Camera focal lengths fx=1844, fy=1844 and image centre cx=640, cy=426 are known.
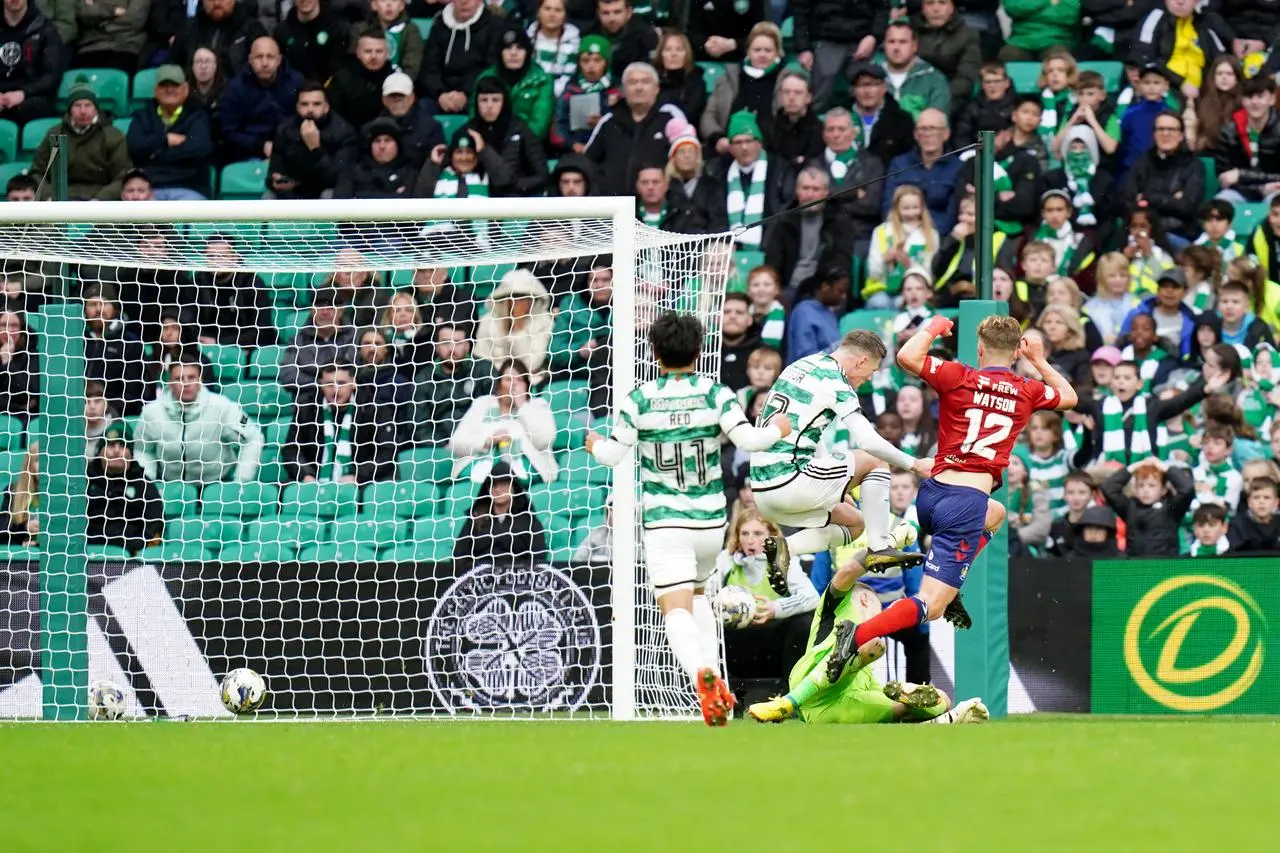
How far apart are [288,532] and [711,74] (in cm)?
595

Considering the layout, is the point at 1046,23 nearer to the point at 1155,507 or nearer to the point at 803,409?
the point at 1155,507

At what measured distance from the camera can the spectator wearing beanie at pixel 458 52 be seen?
16.3 meters

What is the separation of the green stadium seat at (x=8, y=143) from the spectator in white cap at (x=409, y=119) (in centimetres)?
352

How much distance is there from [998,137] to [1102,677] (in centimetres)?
503

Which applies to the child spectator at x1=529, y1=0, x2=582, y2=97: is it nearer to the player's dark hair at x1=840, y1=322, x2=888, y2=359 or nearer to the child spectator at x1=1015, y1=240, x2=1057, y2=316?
the child spectator at x1=1015, y1=240, x2=1057, y2=316

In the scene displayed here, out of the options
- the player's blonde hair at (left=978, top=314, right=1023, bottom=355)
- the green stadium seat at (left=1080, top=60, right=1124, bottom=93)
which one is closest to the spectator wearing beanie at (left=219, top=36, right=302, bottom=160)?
the green stadium seat at (left=1080, top=60, right=1124, bottom=93)

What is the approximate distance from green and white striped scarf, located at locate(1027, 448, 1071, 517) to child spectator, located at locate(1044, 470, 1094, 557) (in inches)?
6.8

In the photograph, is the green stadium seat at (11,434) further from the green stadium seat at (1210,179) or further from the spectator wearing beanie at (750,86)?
the green stadium seat at (1210,179)

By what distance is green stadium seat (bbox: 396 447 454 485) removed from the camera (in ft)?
41.7

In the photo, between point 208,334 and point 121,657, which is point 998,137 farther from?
point 121,657

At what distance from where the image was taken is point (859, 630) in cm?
891

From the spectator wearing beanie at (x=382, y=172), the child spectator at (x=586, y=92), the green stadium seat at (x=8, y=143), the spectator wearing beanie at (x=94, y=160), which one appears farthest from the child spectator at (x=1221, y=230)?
the green stadium seat at (x=8, y=143)

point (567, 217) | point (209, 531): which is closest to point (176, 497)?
point (209, 531)

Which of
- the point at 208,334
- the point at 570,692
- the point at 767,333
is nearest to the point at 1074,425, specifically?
the point at 767,333
